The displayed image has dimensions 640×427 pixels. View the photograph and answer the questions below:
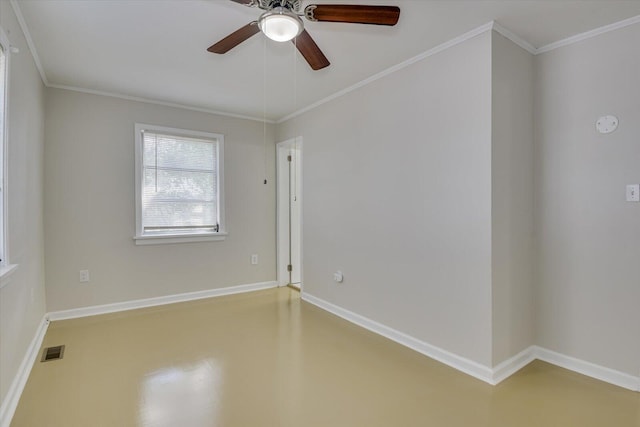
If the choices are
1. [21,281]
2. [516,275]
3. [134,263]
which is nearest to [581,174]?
[516,275]

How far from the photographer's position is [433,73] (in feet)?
8.52

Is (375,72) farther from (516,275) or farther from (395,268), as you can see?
(516,275)

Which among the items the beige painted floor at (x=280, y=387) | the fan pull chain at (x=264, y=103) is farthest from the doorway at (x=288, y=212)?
the beige painted floor at (x=280, y=387)

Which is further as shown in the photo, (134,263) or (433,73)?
(134,263)

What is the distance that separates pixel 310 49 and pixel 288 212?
2.99 metres

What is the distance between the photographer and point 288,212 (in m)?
4.84

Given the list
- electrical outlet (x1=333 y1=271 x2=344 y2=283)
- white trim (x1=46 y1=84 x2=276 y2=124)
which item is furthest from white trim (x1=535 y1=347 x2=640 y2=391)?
white trim (x1=46 y1=84 x2=276 y2=124)

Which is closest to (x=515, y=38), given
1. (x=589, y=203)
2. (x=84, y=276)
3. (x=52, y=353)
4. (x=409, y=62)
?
(x=409, y=62)

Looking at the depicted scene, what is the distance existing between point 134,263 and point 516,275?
3786 millimetres

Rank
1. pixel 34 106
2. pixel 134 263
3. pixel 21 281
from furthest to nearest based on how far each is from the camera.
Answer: pixel 134 263 < pixel 34 106 < pixel 21 281

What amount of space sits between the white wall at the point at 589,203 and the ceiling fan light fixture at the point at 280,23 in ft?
6.49

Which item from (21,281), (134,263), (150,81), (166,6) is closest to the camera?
(166,6)

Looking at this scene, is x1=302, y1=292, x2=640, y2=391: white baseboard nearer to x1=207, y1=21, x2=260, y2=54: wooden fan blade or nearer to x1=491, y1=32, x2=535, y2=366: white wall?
x1=491, y1=32, x2=535, y2=366: white wall

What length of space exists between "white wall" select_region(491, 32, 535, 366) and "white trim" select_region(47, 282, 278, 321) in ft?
10.3
